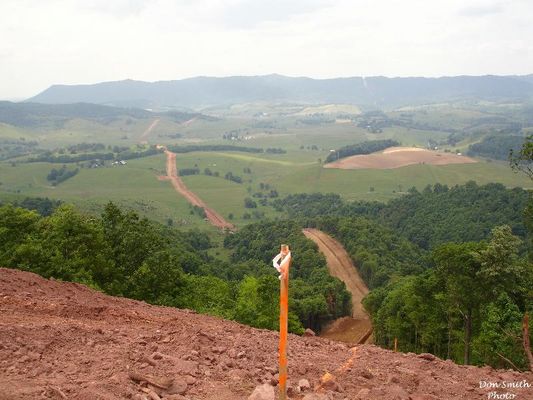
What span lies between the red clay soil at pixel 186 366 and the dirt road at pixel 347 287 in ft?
130

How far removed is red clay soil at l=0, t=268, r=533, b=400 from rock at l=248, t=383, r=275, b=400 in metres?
0.38

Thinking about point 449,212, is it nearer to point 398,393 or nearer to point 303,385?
point 398,393

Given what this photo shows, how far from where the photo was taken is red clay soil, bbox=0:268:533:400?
8.69m

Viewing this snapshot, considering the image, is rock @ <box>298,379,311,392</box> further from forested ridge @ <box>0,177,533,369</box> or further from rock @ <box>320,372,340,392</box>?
forested ridge @ <box>0,177,533,369</box>

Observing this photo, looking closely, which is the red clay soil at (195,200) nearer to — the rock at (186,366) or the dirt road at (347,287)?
the dirt road at (347,287)

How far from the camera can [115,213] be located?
102 ft

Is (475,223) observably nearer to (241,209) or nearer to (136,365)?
(241,209)

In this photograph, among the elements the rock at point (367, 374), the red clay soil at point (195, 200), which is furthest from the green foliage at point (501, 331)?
the red clay soil at point (195, 200)

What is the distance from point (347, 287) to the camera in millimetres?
75500

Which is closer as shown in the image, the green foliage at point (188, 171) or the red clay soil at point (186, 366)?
the red clay soil at point (186, 366)

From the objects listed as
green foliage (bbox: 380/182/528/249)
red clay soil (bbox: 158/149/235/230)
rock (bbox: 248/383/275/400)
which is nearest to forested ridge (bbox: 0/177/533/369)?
rock (bbox: 248/383/275/400)

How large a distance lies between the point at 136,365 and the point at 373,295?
45533 mm

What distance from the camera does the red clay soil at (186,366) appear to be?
28.5 ft

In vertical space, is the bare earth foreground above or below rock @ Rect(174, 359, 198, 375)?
below
